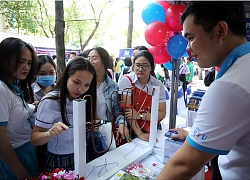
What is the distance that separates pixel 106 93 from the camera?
1730 millimetres

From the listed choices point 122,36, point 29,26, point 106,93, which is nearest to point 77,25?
point 29,26

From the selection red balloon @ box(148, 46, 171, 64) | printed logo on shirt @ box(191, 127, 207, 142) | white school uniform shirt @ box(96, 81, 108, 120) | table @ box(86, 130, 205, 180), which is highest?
red balloon @ box(148, 46, 171, 64)

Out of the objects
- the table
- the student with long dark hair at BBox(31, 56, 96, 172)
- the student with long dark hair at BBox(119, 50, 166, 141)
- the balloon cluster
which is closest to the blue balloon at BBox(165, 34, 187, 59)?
the balloon cluster

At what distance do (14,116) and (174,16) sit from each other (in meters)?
1.68

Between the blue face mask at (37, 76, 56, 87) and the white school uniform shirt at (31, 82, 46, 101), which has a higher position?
the blue face mask at (37, 76, 56, 87)

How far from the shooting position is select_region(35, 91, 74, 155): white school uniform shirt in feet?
3.61

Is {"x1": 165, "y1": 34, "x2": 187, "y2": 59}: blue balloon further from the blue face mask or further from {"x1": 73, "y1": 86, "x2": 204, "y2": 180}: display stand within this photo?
the blue face mask

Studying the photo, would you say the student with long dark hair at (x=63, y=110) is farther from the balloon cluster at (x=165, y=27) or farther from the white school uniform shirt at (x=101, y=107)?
the balloon cluster at (x=165, y=27)

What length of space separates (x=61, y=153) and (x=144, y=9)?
6.01ft

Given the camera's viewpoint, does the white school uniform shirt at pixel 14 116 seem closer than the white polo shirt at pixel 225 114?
No

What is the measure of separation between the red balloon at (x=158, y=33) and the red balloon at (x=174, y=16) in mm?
71

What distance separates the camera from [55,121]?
1.16 m

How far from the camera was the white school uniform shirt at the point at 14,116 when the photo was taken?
3.41ft

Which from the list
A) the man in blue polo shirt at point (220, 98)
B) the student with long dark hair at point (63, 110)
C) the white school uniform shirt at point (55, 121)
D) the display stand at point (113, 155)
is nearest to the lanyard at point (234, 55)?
the man in blue polo shirt at point (220, 98)
